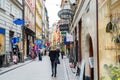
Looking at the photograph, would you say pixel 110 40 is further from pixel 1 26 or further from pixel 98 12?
pixel 1 26

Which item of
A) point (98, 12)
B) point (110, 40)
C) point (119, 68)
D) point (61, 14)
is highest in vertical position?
point (61, 14)

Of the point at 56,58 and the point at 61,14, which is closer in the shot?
the point at 56,58

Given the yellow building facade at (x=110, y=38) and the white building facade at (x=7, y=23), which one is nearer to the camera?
the yellow building facade at (x=110, y=38)

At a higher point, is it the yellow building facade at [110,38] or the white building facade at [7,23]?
the white building facade at [7,23]

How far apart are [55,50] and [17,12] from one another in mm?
19180

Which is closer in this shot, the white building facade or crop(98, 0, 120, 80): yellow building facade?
crop(98, 0, 120, 80): yellow building facade

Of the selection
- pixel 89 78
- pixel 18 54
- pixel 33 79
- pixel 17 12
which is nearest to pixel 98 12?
pixel 89 78

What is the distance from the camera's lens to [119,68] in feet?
18.2

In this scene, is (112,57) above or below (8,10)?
below

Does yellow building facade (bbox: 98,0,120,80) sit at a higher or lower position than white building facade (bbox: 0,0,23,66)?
lower

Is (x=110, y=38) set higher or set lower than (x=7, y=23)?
lower

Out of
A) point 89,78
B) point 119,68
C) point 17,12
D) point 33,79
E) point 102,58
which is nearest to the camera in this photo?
point 119,68

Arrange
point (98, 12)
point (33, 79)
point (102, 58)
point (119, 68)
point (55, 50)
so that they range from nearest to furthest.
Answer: point (119, 68), point (102, 58), point (98, 12), point (33, 79), point (55, 50)

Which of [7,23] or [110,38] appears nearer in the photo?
[110,38]
